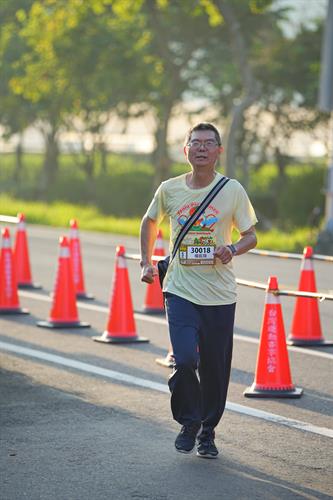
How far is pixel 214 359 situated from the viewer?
8000mm

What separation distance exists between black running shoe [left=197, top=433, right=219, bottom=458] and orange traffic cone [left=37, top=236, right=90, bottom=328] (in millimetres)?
5338

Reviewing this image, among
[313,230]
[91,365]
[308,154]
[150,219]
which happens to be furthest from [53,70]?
[150,219]

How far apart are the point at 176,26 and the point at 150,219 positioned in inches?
1368

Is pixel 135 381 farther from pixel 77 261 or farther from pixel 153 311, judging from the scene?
pixel 77 261

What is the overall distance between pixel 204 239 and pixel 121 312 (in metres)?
4.51

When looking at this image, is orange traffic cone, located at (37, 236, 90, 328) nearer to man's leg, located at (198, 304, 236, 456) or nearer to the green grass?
man's leg, located at (198, 304, 236, 456)

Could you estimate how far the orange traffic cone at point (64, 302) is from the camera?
1313 centimetres

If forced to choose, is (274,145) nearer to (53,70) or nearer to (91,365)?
(53,70)

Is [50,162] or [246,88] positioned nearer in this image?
[246,88]

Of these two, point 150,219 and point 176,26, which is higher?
point 176,26

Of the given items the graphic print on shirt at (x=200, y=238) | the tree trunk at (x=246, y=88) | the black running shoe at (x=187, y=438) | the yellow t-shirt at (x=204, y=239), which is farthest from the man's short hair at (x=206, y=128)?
the tree trunk at (x=246, y=88)

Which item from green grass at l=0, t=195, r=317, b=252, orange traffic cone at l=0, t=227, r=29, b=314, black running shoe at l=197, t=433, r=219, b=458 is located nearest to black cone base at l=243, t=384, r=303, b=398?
black running shoe at l=197, t=433, r=219, b=458

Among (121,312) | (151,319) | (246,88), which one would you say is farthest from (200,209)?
(246,88)

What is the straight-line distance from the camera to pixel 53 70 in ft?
129
